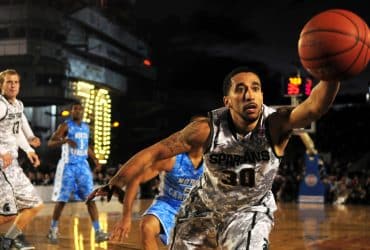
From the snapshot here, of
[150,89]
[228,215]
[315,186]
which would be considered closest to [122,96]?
[150,89]

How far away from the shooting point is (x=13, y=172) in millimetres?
6598

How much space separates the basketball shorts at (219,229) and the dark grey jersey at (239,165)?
0.24 ft

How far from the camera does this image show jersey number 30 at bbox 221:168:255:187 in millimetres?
3717

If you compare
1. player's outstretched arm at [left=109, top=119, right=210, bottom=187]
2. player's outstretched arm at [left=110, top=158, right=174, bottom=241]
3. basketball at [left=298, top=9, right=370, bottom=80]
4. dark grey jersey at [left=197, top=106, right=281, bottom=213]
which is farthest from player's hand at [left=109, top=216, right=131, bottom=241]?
basketball at [left=298, top=9, right=370, bottom=80]

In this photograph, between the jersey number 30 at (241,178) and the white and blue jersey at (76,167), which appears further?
the white and blue jersey at (76,167)

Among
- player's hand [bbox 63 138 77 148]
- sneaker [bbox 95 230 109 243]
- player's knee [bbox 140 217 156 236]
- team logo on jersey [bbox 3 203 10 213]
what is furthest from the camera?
player's hand [bbox 63 138 77 148]

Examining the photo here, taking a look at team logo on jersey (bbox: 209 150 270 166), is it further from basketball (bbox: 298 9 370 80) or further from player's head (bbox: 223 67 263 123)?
basketball (bbox: 298 9 370 80)

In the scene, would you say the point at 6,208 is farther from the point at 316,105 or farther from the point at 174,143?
the point at 316,105

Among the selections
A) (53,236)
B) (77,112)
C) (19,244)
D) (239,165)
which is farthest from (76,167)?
(239,165)

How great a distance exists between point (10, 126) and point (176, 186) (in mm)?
2448

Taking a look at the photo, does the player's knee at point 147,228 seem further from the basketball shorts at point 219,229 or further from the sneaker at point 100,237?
the sneaker at point 100,237

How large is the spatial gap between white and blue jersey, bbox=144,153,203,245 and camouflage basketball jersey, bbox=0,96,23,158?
224cm

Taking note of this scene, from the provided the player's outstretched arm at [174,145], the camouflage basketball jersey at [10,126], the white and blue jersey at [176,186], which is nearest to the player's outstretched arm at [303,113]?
the player's outstretched arm at [174,145]

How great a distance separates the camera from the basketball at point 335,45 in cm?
330
